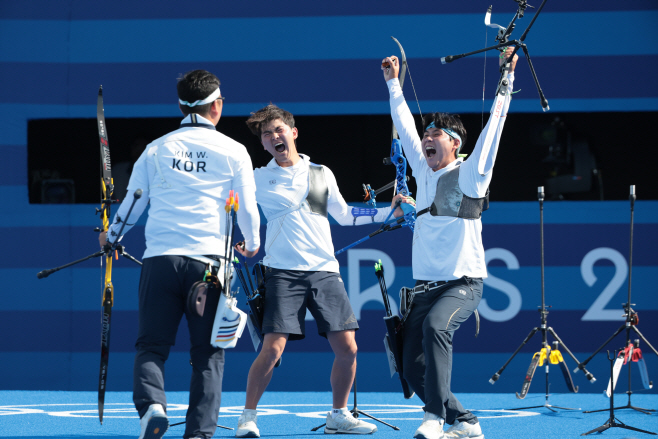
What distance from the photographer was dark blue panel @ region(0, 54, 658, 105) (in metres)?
5.86

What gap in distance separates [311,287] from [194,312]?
107 centimetres

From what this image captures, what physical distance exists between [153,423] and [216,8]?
3.94 m

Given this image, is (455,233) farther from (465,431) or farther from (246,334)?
(246,334)

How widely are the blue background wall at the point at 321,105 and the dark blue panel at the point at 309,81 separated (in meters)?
0.01

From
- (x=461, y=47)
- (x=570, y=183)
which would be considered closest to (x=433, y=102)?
(x=461, y=47)

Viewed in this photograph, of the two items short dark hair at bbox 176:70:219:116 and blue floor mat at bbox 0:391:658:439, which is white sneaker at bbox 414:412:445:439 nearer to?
blue floor mat at bbox 0:391:658:439

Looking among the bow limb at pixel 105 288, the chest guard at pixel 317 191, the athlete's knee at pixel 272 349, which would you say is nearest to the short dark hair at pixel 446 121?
the chest guard at pixel 317 191

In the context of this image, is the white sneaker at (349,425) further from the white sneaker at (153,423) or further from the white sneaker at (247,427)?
the white sneaker at (153,423)

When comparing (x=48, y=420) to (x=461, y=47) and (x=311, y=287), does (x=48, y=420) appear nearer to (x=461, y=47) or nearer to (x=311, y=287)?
(x=311, y=287)

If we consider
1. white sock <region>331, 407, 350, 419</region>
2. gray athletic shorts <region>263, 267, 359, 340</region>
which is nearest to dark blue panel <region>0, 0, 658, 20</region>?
gray athletic shorts <region>263, 267, 359, 340</region>

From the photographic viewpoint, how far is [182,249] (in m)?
3.11

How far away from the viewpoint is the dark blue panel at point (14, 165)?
6.01 m

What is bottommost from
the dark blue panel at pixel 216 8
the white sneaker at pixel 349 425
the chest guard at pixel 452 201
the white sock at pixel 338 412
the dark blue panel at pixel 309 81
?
the white sneaker at pixel 349 425

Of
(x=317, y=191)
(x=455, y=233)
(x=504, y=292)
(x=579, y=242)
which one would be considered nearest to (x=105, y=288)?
(x=317, y=191)
